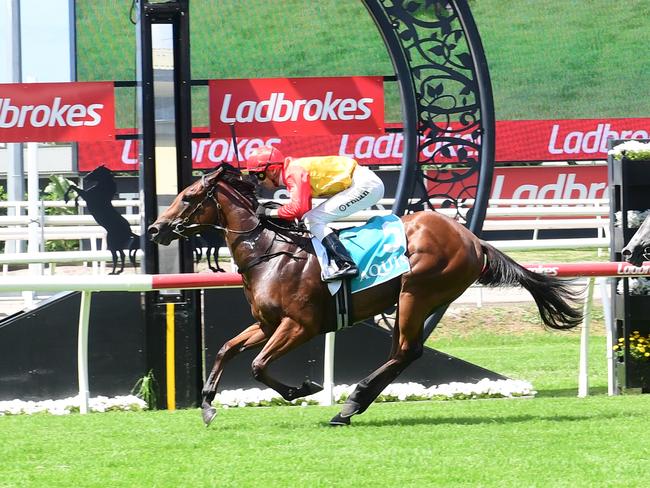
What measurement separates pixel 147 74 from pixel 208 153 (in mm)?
12421

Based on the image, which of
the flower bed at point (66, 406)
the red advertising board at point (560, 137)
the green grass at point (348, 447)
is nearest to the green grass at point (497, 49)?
the red advertising board at point (560, 137)

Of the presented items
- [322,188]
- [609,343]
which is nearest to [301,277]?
[322,188]

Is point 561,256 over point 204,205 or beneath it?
beneath

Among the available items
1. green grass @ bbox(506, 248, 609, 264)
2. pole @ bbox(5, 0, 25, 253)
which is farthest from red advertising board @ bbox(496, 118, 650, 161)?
pole @ bbox(5, 0, 25, 253)

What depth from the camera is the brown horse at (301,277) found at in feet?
21.3

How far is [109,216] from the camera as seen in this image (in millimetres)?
8945

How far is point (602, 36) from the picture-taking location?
76.3 feet

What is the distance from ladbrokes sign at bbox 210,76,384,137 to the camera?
855 cm

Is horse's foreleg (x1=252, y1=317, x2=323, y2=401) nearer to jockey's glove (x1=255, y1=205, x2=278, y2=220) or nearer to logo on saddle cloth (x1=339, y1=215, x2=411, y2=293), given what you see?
logo on saddle cloth (x1=339, y1=215, x2=411, y2=293)

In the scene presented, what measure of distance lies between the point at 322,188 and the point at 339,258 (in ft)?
1.31

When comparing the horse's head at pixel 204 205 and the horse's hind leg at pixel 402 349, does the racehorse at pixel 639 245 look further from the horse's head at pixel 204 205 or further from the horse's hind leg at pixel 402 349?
the horse's head at pixel 204 205

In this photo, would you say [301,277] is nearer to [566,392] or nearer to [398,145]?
[566,392]

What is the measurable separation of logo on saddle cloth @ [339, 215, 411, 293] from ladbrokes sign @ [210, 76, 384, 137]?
218 centimetres

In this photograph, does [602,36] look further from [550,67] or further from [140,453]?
[140,453]
